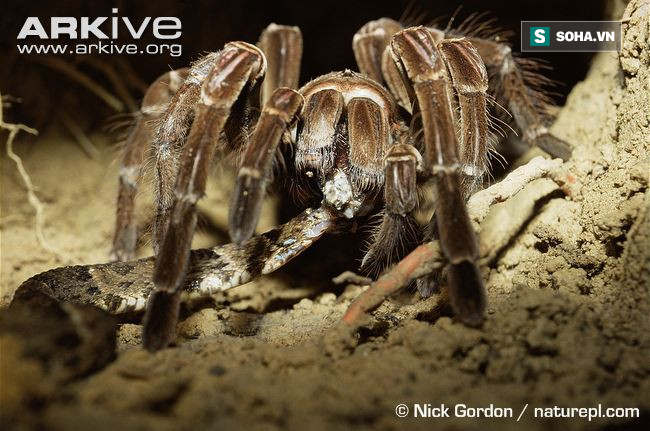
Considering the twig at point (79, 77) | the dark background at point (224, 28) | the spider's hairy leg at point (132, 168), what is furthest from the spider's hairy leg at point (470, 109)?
the twig at point (79, 77)

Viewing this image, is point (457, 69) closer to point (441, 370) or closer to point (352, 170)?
point (352, 170)

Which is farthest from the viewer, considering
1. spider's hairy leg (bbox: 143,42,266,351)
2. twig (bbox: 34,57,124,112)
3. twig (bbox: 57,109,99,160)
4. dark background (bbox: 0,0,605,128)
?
twig (bbox: 57,109,99,160)

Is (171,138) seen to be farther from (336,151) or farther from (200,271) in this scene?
(336,151)

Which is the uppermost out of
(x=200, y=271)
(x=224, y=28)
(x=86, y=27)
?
(x=224, y=28)

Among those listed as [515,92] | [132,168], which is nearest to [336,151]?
[515,92]

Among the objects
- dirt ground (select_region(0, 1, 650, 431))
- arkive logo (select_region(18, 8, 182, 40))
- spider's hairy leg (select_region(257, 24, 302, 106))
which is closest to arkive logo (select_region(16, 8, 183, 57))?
arkive logo (select_region(18, 8, 182, 40))

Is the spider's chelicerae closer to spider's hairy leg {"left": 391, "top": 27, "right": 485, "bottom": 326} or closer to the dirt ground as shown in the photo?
spider's hairy leg {"left": 391, "top": 27, "right": 485, "bottom": 326}

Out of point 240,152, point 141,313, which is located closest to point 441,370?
point 240,152
